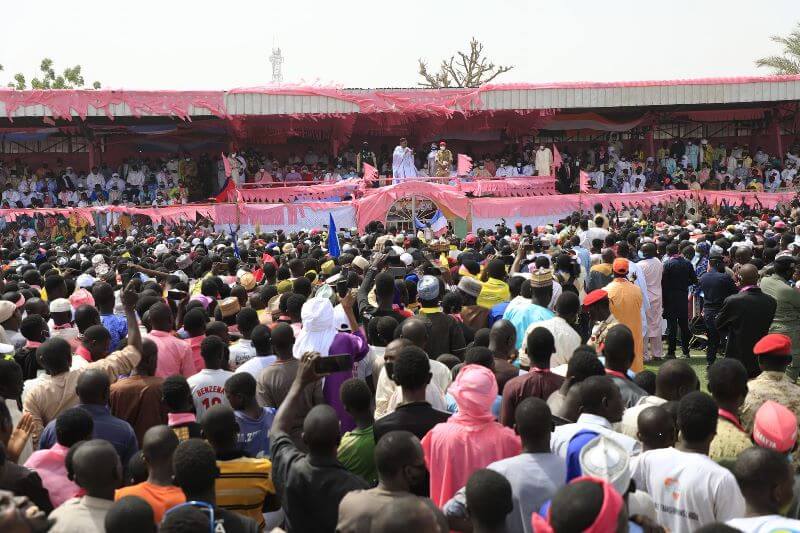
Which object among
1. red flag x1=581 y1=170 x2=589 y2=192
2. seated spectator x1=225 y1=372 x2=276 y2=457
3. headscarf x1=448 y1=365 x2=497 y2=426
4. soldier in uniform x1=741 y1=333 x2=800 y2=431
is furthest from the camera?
red flag x1=581 y1=170 x2=589 y2=192

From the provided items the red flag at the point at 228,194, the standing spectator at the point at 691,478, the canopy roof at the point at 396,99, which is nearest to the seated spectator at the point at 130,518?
the standing spectator at the point at 691,478

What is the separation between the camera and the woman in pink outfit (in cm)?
429

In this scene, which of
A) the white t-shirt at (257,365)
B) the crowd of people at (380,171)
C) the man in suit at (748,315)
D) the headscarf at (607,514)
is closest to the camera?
the headscarf at (607,514)

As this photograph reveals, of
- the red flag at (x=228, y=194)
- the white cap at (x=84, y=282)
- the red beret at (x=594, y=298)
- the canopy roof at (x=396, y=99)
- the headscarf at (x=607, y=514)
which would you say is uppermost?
the canopy roof at (x=396, y=99)

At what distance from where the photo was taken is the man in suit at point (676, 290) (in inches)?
431

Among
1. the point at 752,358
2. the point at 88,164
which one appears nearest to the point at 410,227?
the point at 88,164

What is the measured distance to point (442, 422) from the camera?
4613 mm

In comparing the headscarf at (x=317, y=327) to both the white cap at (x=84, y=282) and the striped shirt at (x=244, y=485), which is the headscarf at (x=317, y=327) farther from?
the white cap at (x=84, y=282)

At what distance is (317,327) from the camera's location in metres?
5.91

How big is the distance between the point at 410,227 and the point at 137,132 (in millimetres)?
11353

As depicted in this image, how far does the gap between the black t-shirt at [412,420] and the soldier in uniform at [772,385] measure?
1845mm

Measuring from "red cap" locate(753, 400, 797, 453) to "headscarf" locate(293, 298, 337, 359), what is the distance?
274cm

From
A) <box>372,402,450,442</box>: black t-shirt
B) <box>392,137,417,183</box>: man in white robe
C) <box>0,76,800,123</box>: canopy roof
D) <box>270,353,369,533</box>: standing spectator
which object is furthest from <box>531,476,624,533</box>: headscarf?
<box>0,76,800,123</box>: canopy roof

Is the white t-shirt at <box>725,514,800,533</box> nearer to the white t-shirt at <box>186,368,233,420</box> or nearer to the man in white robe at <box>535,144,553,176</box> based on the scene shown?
the white t-shirt at <box>186,368,233,420</box>
